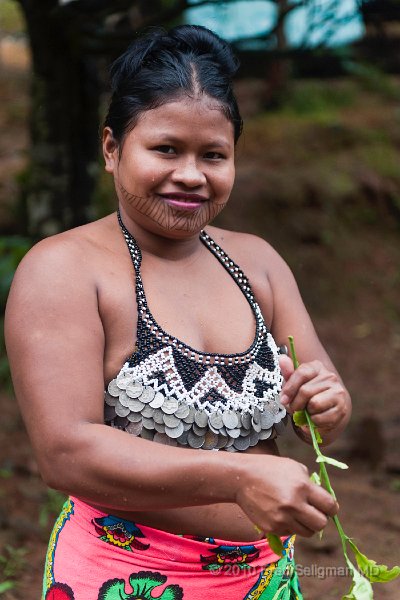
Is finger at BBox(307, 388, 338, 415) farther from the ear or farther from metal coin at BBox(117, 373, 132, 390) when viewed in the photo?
the ear

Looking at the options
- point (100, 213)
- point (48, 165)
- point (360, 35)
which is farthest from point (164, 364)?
point (360, 35)

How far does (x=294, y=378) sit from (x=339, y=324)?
14.4 ft

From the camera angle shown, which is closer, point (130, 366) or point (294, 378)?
point (294, 378)

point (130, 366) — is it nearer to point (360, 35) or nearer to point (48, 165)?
point (48, 165)

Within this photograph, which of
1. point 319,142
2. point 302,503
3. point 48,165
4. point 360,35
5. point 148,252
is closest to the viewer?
point 302,503

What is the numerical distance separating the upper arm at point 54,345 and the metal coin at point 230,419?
0.27m

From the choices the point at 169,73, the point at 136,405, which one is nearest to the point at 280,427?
the point at 136,405

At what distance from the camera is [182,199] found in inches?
71.1

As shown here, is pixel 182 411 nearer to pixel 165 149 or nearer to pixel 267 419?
pixel 267 419

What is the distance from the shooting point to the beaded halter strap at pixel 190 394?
169cm

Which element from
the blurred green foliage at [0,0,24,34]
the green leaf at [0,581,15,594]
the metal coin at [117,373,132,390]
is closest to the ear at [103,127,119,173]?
the metal coin at [117,373,132,390]

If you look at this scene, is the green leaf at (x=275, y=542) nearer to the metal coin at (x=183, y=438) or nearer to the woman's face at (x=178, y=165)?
the metal coin at (x=183, y=438)

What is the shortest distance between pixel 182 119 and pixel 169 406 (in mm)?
580

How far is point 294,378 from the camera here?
5.21 feet
